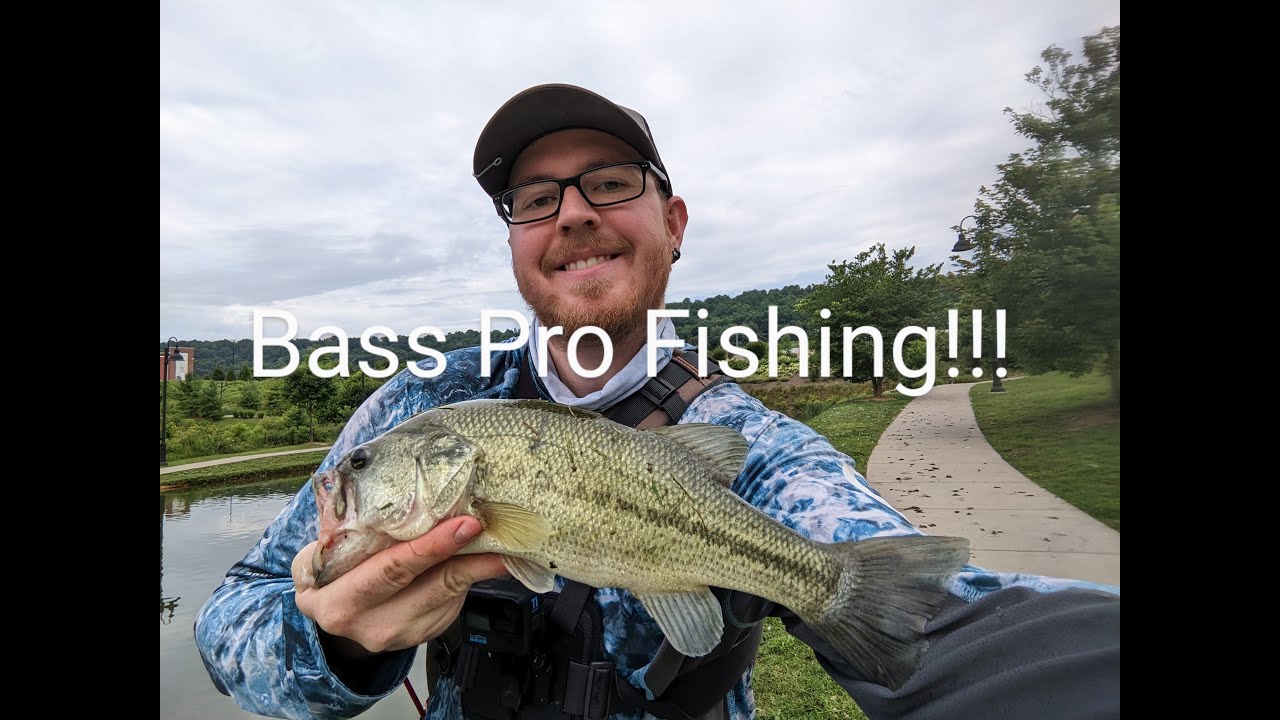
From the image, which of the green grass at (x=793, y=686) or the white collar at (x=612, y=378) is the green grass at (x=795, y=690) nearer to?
the green grass at (x=793, y=686)

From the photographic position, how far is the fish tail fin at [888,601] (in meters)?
1.16

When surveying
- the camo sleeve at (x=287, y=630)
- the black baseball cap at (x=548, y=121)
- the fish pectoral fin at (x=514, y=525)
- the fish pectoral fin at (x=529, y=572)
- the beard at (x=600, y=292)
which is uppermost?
the black baseball cap at (x=548, y=121)

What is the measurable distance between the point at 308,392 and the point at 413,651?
13.3 meters

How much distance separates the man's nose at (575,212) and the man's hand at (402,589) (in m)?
1.20

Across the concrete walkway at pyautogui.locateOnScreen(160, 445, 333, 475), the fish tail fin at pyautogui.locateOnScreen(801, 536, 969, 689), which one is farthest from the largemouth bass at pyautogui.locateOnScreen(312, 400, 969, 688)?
the concrete walkway at pyautogui.locateOnScreen(160, 445, 333, 475)

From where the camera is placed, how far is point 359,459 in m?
1.41

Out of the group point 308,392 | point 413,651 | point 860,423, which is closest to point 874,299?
point 860,423

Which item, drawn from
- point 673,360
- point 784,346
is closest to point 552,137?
point 673,360

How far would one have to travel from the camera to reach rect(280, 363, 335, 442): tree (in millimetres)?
13031

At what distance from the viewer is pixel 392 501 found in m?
1.38

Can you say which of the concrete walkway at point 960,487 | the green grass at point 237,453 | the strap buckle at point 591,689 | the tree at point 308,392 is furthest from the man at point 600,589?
the green grass at point 237,453

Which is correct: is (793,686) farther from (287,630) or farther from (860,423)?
(860,423)
